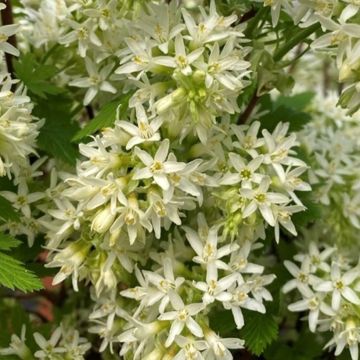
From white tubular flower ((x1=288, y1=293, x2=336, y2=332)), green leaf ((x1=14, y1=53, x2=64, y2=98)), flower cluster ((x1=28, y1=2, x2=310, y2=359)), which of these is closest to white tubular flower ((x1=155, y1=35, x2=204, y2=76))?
flower cluster ((x1=28, y1=2, x2=310, y2=359))

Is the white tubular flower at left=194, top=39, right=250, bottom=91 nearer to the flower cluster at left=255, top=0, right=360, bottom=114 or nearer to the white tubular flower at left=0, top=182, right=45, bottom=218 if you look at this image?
the flower cluster at left=255, top=0, right=360, bottom=114

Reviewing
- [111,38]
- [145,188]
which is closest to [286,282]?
[145,188]

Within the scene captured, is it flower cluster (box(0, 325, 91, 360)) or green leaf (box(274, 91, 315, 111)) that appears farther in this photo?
green leaf (box(274, 91, 315, 111))

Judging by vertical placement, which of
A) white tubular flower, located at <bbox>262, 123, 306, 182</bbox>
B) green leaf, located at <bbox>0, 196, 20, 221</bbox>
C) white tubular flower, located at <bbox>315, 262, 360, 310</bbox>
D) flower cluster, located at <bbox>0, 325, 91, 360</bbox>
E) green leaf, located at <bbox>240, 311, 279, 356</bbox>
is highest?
white tubular flower, located at <bbox>262, 123, 306, 182</bbox>

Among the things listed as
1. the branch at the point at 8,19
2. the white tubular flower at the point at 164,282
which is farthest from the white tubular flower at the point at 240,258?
the branch at the point at 8,19

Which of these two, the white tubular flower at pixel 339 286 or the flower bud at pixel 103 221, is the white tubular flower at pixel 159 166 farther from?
the white tubular flower at pixel 339 286
